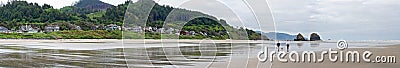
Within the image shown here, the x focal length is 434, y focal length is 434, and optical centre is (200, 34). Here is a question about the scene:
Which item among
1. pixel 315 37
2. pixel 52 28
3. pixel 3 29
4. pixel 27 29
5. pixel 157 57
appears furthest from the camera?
pixel 52 28

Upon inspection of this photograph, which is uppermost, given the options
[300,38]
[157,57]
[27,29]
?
Answer: [27,29]

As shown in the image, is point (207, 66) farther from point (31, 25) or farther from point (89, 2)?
point (89, 2)

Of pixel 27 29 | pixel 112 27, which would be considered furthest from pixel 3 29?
pixel 112 27

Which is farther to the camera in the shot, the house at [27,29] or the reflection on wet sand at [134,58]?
the house at [27,29]

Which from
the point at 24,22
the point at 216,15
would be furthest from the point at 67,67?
the point at 24,22

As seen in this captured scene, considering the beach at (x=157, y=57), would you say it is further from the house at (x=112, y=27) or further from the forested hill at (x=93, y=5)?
the forested hill at (x=93, y=5)

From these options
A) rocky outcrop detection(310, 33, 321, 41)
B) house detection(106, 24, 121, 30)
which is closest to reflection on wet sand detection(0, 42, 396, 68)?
rocky outcrop detection(310, 33, 321, 41)

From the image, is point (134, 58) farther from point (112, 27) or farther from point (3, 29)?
point (3, 29)

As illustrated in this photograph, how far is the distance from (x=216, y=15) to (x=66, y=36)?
41.9m

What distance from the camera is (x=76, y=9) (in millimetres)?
70625

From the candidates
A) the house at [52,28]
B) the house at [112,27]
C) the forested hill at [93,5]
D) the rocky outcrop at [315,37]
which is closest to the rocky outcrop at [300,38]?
the rocky outcrop at [315,37]

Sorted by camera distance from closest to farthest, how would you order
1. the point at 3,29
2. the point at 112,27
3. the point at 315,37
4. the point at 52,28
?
the point at 315,37
the point at 3,29
the point at 52,28
the point at 112,27

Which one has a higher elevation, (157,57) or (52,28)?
(52,28)

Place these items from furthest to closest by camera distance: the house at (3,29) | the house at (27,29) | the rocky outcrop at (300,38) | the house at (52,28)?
the house at (52,28), the house at (27,29), the house at (3,29), the rocky outcrop at (300,38)
